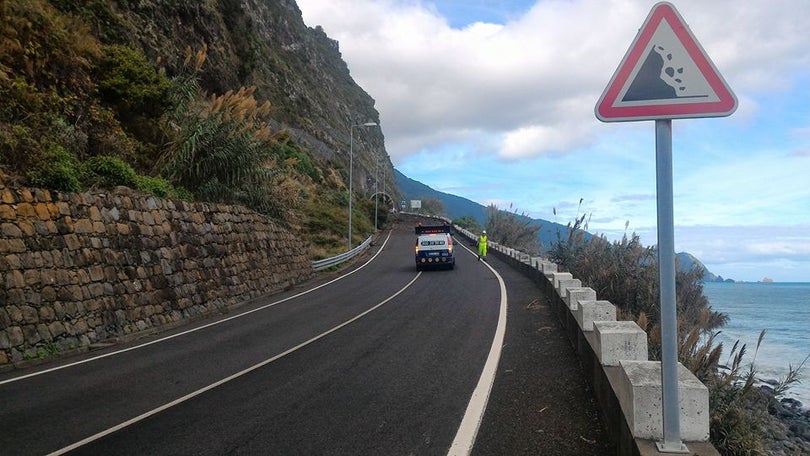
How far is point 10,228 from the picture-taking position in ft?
34.1

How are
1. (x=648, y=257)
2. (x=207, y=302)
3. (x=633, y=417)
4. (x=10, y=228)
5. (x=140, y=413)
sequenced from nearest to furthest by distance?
(x=633, y=417) < (x=140, y=413) < (x=10, y=228) < (x=207, y=302) < (x=648, y=257)

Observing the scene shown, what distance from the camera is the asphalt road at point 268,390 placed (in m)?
5.40

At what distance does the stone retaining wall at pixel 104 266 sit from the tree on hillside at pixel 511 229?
114 ft

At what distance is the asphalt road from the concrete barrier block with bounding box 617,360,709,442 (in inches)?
70.9

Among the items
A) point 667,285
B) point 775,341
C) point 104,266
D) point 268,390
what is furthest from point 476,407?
point 775,341

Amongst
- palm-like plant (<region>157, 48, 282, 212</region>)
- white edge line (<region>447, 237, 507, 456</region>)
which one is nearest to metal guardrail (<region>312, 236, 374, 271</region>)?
palm-like plant (<region>157, 48, 282, 212</region>)

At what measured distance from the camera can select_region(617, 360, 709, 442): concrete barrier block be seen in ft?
12.2

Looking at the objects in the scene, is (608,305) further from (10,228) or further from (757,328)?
(757,328)

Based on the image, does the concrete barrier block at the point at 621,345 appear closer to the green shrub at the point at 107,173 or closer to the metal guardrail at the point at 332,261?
the green shrub at the point at 107,173

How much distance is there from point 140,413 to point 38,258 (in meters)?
6.21

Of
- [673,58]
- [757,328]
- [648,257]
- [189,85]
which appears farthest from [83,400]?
[757,328]

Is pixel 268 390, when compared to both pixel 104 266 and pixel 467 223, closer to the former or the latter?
pixel 104 266

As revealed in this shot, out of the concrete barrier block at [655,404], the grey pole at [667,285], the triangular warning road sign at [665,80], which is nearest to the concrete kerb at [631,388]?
the concrete barrier block at [655,404]

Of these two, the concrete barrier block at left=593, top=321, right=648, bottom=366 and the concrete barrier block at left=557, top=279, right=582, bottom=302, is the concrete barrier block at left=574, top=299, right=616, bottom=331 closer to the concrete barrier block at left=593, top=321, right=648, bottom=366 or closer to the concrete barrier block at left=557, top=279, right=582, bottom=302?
the concrete barrier block at left=593, top=321, right=648, bottom=366
